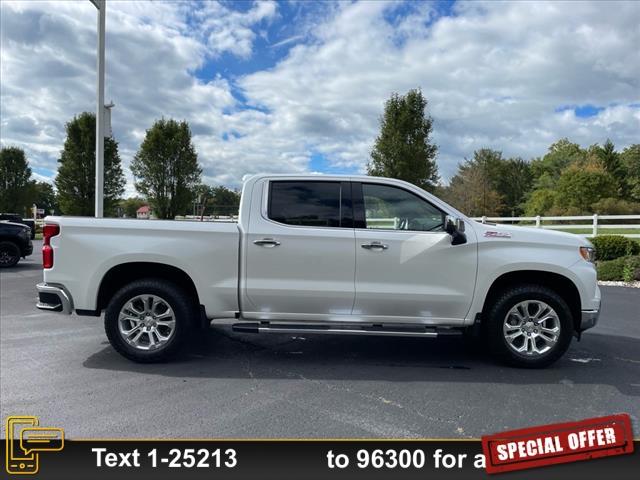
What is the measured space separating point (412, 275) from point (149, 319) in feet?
8.70

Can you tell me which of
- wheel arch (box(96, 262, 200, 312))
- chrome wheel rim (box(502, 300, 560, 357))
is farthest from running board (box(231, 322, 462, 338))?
wheel arch (box(96, 262, 200, 312))

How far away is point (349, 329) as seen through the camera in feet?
14.4

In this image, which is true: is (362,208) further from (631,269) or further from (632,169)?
(632,169)

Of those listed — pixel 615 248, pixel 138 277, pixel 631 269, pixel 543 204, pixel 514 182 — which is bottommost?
pixel 631 269

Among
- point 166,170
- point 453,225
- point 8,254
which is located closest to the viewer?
point 453,225

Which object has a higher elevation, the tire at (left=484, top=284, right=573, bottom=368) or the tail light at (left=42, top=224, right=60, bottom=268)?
the tail light at (left=42, top=224, right=60, bottom=268)

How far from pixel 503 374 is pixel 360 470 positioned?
7.28 ft

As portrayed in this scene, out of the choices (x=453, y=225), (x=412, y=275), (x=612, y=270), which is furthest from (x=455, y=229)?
(x=612, y=270)

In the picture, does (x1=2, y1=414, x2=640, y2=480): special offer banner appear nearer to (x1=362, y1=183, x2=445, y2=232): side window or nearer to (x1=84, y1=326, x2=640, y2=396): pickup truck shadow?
(x1=84, y1=326, x2=640, y2=396): pickup truck shadow

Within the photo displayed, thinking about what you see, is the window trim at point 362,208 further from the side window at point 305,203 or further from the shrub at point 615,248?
the shrub at point 615,248

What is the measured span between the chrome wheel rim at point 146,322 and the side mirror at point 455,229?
2841 millimetres

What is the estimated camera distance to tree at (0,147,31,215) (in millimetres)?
43406

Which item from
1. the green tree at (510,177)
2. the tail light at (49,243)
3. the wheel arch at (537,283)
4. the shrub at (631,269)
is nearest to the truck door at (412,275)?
the wheel arch at (537,283)

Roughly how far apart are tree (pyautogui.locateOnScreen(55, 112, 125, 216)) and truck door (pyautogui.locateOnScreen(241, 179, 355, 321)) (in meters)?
30.3
